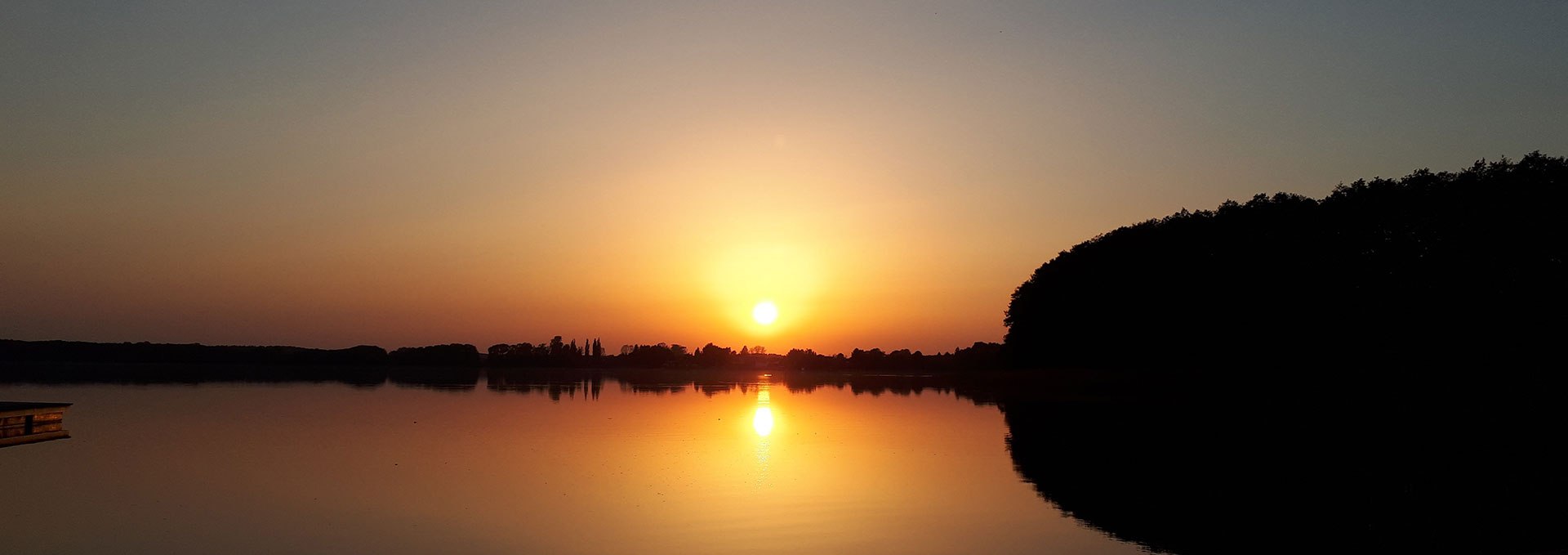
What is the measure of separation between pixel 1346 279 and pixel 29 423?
69683mm

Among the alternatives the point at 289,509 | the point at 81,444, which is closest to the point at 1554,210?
the point at 289,509

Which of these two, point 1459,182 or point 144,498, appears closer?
point 144,498

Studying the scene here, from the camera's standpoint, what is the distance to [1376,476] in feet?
94.7

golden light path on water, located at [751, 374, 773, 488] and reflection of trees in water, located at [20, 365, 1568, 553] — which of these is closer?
reflection of trees in water, located at [20, 365, 1568, 553]

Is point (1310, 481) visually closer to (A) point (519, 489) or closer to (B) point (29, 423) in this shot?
(A) point (519, 489)

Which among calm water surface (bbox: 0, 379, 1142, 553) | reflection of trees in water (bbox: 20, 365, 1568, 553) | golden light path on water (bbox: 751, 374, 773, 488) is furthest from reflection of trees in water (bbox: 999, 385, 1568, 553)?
golden light path on water (bbox: 751, 374, 773, 488)

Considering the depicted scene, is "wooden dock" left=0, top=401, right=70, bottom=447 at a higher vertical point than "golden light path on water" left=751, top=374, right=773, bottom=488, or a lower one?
higher

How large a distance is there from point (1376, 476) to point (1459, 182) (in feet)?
124

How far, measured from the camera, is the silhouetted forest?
54.1 meters

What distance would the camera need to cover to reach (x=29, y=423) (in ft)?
116

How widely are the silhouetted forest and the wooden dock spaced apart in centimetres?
6807

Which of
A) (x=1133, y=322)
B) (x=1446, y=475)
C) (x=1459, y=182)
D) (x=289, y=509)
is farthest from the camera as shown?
(x=1133, y=322)

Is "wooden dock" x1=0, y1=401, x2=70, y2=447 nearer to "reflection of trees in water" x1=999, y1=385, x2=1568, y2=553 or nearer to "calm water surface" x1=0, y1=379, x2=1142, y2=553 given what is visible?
"calm water surface" x1=0, y1=379, x2=1142, y2=553

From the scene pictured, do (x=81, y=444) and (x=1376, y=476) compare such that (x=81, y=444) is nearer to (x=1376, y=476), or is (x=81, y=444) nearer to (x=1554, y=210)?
(x=1376, y=476)
